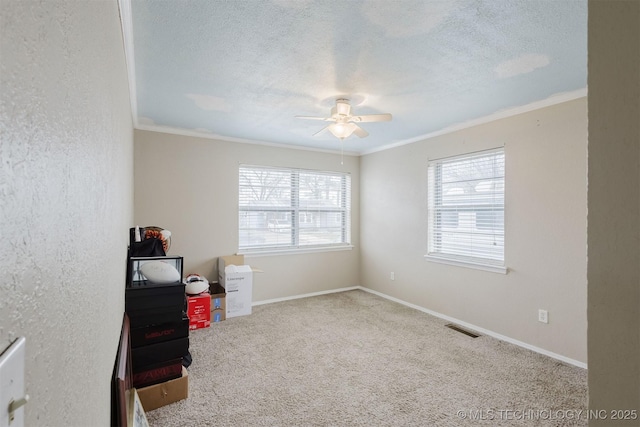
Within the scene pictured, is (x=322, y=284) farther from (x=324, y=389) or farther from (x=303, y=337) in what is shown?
(x=324, y=389)

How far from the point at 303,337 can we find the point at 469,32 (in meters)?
3.06

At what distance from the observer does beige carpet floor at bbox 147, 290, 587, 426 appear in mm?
2150

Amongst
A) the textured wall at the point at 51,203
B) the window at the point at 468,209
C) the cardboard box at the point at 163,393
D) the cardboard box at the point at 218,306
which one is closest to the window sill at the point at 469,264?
the window at the point at 468,209

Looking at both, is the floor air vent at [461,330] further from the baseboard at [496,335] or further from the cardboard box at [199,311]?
the cardboard box at [199,311]

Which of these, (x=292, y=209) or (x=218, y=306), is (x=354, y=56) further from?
(x=218, y=306)

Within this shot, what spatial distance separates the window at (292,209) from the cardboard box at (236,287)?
1.79 feet

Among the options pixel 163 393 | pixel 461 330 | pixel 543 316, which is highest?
pixel 543 316

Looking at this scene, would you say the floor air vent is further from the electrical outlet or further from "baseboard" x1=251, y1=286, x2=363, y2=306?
"baseboard" x1=251, y1=286, x2=363, y2=306

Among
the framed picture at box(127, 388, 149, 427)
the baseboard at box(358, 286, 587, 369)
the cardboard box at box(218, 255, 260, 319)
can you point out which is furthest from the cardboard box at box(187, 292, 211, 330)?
the baseboard at box(358, 286, 587, 369)

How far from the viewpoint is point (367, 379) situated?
2.60m
